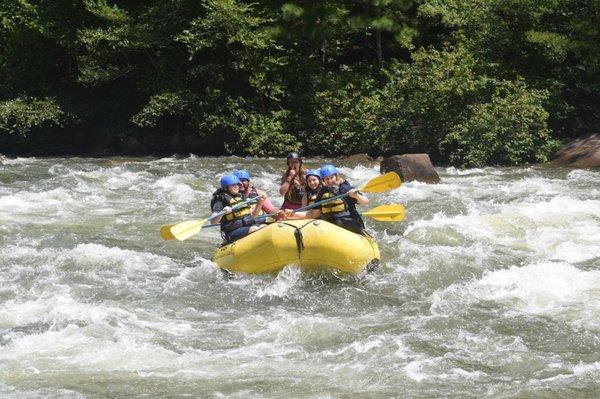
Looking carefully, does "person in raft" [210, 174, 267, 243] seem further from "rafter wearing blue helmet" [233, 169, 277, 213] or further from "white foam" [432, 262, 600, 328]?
"white foam" [432, 262, 600, 328]

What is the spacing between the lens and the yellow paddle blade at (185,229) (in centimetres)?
845

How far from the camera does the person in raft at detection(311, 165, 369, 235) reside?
8.51 m

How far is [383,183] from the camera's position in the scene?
8977mm

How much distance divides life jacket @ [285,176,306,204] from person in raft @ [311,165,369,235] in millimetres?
593

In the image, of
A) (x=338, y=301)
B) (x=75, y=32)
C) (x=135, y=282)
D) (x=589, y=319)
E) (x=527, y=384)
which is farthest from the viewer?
(x=75, y=32)

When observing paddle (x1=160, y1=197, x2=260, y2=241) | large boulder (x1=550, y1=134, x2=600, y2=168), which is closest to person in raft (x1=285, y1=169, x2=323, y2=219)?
paddle (x1=160, y1=197, x2=260, y2=241)

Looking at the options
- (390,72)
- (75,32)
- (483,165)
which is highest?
(75,32)

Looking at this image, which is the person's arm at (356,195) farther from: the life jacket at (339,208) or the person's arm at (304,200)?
the person's arm at (304,200)

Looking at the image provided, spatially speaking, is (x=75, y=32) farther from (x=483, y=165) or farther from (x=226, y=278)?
(x=226, y=278)

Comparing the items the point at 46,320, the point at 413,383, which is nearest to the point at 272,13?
the point at 46,320

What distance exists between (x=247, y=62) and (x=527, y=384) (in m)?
13.2

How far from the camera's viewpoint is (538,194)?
1231 centimetres

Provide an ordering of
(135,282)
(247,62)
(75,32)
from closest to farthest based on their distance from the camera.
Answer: (135,282) < (247,62) < (75,32)

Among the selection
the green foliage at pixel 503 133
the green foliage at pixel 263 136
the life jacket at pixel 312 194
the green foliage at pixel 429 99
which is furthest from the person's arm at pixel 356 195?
the green foliage at pixel 263 136
